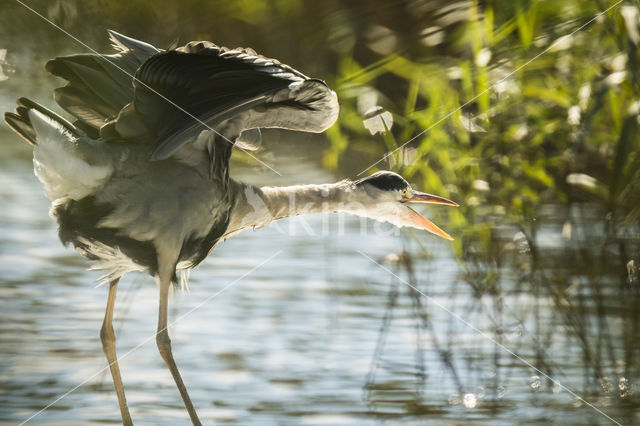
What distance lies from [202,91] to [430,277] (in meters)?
1.51

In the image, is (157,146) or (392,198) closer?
(157,146)

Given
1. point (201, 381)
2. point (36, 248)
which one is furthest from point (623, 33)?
point (36, 248)

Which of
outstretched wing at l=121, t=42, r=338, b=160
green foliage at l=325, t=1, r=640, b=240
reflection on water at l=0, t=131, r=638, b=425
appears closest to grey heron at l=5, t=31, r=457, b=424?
outstretched wing at l=121, t=42, r=338, b=160

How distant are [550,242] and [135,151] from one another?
2073 millimetres

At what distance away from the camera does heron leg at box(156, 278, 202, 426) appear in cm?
281

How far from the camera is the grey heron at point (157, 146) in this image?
2590 millimetres

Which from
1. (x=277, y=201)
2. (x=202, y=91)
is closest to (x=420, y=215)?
(x=277, y=201)

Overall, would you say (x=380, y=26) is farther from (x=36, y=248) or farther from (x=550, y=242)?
(x=36, y=248)

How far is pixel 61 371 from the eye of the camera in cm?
320

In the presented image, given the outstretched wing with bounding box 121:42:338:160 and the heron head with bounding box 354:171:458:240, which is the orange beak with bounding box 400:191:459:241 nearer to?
the heron head with bounding box 354:171:458:240

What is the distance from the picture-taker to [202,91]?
262 centimetres

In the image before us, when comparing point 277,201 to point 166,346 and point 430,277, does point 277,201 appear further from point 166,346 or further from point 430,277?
point 430,277

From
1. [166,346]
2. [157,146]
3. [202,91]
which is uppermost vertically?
[202,91]

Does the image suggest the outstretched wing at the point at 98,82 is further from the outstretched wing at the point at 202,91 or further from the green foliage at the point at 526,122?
the green foliage at the point at 526,122
